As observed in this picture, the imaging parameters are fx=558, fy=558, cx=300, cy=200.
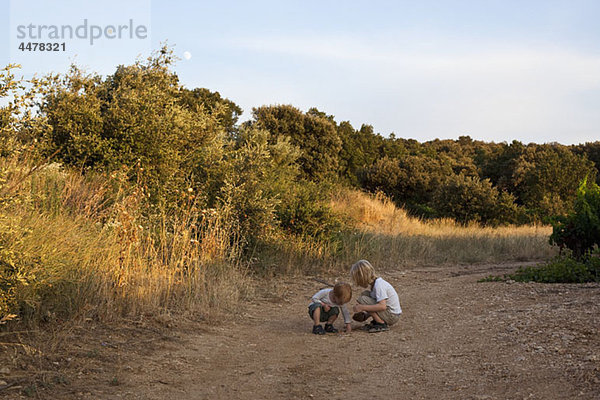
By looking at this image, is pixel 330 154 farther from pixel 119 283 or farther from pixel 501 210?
pixel 119 283

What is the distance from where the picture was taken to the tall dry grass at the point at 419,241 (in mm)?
14047

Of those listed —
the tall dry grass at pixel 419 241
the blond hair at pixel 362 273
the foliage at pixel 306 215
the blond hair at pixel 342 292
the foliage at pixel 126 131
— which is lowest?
the tall dry grass at pixel 419 241

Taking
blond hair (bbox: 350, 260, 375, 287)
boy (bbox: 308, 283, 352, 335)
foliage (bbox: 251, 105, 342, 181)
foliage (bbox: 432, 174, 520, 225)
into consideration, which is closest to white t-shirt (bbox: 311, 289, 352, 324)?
boy (bbox: 308, 283, 352, 335)

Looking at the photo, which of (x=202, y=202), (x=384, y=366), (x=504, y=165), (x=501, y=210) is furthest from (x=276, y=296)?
(x=504, y=165)

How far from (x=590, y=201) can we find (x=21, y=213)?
35.1ft

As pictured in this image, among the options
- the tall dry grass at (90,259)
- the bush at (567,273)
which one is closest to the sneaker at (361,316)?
the tall dry grass at (90,259)

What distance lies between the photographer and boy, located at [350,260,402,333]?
272 inches

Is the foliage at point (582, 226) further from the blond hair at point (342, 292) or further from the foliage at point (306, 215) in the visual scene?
the blond hair at point (342, 292)

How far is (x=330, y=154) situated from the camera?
29.5 m

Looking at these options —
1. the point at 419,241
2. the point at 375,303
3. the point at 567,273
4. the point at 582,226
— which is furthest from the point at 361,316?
the point at 419,241

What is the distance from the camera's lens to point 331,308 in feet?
22.9

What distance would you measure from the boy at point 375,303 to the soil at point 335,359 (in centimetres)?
15

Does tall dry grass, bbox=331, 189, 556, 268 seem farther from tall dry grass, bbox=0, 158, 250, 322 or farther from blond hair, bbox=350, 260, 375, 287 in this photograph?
blond hair, bbox=350, 260, 375, 287

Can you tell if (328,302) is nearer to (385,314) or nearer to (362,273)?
(362,273)
